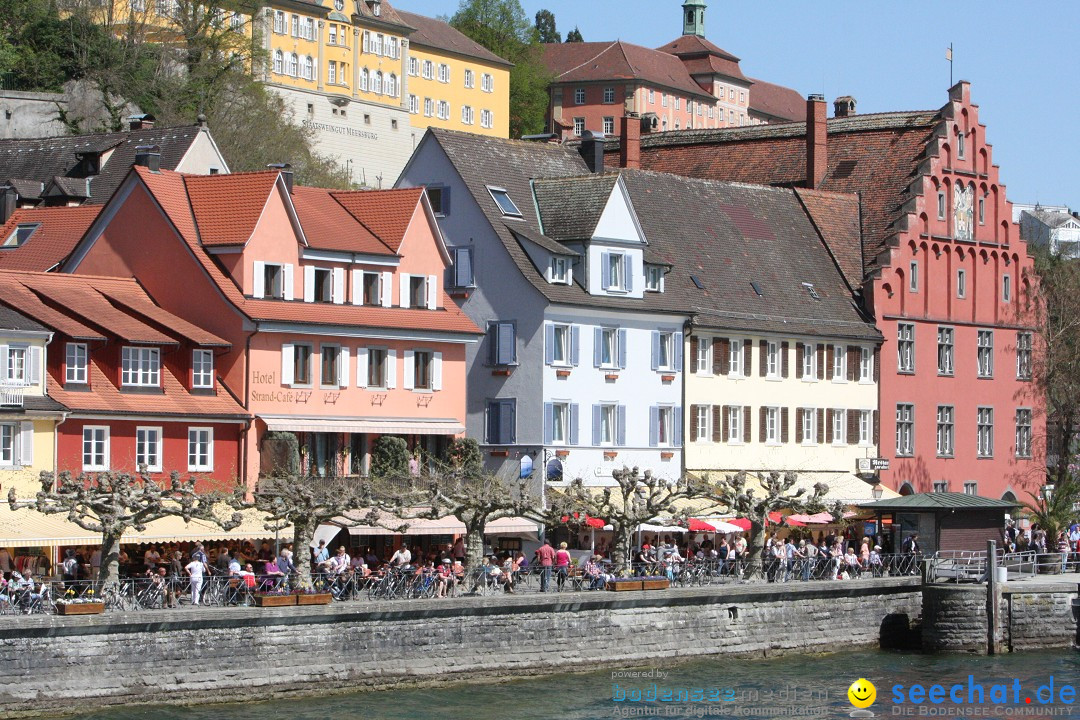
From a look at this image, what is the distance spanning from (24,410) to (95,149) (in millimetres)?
28693

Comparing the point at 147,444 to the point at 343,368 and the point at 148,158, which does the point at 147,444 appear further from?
the point at 148,158

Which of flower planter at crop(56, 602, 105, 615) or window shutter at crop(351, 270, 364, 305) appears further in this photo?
window shutter at crop(351, 270, 364, 305)

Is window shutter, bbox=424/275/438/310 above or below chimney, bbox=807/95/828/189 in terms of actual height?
below

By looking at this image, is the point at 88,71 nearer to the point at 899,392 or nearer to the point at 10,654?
the point at 899,392

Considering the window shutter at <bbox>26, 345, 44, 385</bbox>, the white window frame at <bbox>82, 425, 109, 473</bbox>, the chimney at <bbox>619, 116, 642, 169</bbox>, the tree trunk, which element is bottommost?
the tree trunk

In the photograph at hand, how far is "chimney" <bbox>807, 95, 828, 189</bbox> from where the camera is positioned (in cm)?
8650

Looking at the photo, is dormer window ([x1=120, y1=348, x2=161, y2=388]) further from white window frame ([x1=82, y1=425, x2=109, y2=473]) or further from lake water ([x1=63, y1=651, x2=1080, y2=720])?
lake water ([x1=63, y1=651, x2=1080, y2=720])

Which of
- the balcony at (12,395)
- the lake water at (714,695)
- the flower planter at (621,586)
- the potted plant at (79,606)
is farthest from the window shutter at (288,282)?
the potted plant at (79,606)

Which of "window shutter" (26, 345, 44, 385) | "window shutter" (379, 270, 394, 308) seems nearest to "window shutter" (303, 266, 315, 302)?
"window shutter" (379, 270, 394, 308)

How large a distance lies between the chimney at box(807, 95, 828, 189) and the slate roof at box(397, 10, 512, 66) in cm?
7092

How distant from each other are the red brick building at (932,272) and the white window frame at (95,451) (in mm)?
33571

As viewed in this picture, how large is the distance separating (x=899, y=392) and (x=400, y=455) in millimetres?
24968

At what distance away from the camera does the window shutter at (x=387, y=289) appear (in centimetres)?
6588

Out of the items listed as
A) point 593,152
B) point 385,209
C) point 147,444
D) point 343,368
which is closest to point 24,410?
point 147,444
